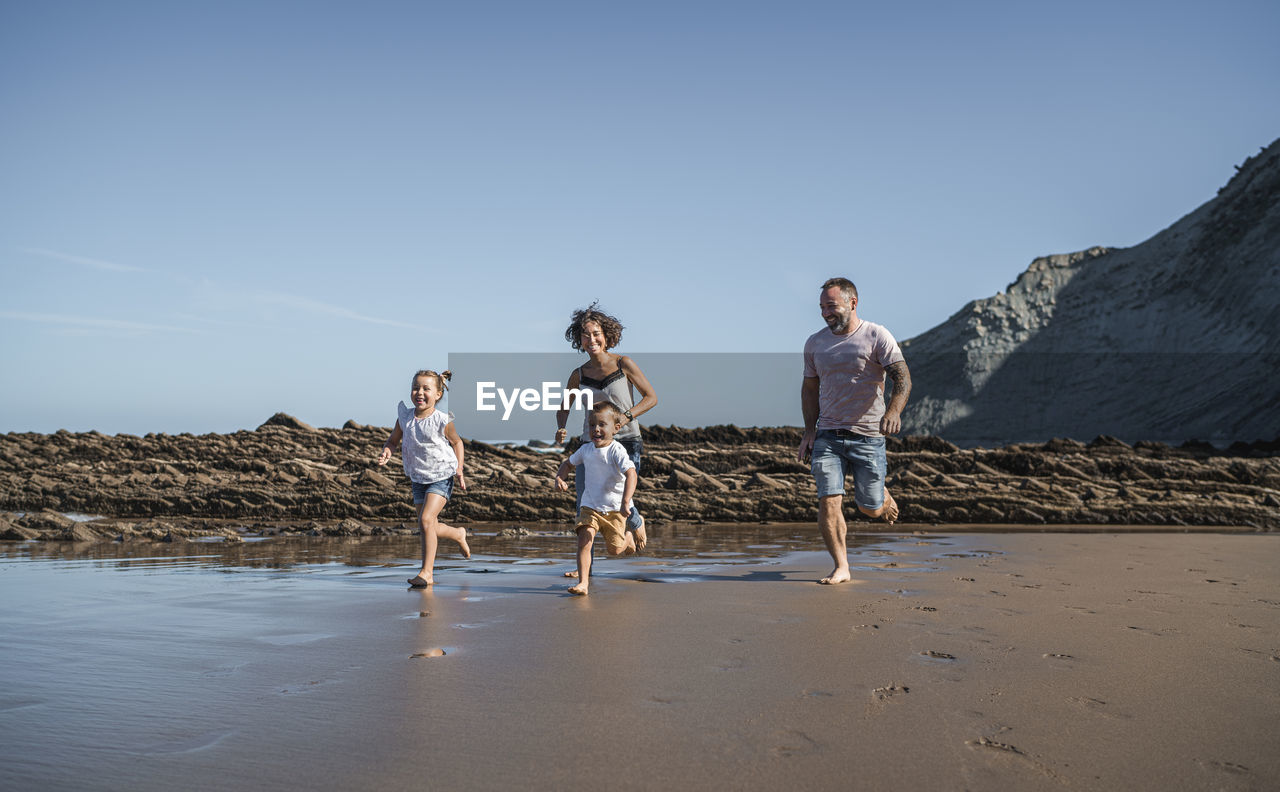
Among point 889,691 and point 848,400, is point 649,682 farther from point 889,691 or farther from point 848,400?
point 848,400

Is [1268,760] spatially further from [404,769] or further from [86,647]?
[86,647]

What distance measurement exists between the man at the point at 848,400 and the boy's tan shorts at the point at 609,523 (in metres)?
1.25

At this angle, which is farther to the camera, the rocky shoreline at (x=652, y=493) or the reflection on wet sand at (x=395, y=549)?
the rocky shoreline at (x=652, y=493)

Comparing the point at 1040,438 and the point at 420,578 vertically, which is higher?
the point at 1040,438

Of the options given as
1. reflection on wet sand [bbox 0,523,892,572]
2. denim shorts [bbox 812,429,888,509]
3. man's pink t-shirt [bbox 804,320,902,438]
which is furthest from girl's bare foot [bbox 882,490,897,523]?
reflection on wet sand [bbox 0,523,892,572]

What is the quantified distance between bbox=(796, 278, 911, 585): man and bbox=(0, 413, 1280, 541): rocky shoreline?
12.1 feet

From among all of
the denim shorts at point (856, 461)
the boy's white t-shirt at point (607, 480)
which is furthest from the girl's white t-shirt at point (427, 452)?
the denim shorts at point (856, 461)

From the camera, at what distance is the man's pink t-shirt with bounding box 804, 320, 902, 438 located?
5781 mm

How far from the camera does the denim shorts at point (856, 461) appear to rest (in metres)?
5.85

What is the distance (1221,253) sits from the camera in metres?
41.7

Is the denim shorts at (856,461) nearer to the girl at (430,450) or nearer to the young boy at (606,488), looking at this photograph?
the young boy at (606,488)

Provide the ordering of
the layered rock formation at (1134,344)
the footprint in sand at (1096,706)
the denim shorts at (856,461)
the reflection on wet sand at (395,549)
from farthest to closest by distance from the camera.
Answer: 1. the layered rock formation at (1134,344)
2. the reflection on wet sand at (395,549)
3. the denim shorts at (856,461)
4. the footprint in sand at (1096,706)

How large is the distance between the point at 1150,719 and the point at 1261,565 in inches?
172

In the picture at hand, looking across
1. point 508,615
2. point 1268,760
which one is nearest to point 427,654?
point 508,615
